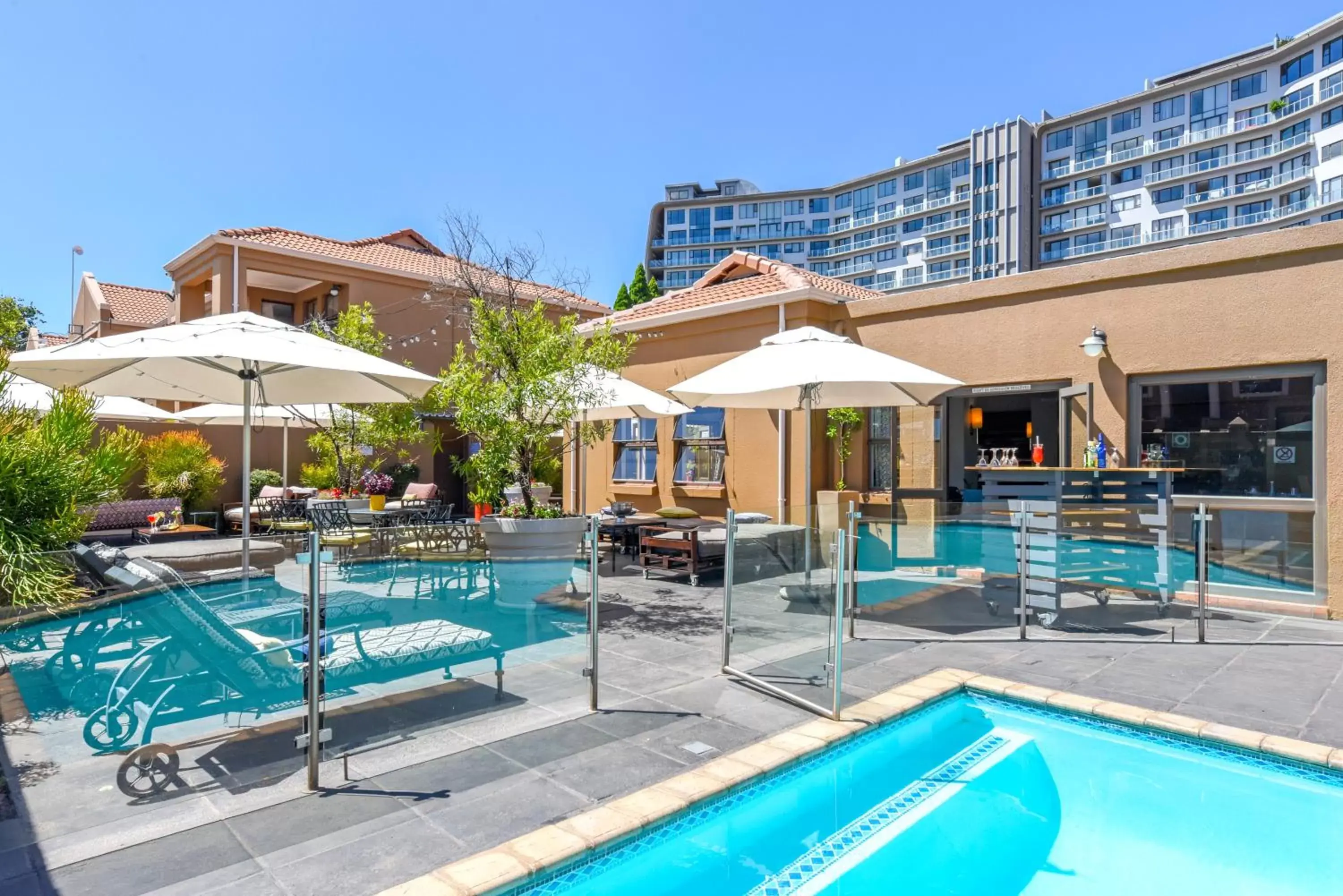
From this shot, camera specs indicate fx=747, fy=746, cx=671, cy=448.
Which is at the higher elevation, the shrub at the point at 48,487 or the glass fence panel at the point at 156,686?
the shrub at the point at 48,487

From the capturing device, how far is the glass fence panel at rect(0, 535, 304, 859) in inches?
148

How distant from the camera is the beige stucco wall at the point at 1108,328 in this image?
7.73 meters

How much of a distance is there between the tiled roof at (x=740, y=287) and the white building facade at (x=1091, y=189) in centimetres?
4574

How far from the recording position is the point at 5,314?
13562 mm

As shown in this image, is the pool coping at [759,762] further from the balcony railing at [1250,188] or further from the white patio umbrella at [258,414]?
the balcony railing at [1250,188]

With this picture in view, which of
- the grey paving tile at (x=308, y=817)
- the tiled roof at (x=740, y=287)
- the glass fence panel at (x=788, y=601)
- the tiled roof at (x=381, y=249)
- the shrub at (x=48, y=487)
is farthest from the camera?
the tiled roof at (x=381, y=249)

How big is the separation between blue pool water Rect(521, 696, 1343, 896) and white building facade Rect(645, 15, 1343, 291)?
53.8 m

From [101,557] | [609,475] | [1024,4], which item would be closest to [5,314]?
[609,475]

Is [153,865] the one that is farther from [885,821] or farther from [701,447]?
[701,447]

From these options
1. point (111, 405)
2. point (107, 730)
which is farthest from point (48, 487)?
point (111, 405)

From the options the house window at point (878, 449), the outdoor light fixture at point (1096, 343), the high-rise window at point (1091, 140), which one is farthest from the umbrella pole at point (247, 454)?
the high-rise window at point (1091, 140)

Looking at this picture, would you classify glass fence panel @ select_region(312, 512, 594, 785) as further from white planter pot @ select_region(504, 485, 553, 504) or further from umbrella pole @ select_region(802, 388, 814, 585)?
white planter pot @ select_region(504, 485, 553, 504)

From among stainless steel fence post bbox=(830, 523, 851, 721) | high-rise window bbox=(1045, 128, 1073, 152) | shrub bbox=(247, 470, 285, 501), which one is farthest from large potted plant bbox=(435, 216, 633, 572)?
high-rise window bbox=(1045, 128, 1073, 152)

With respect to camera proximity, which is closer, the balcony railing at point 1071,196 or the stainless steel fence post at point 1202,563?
the stainless steel fence post at point 1202,563
